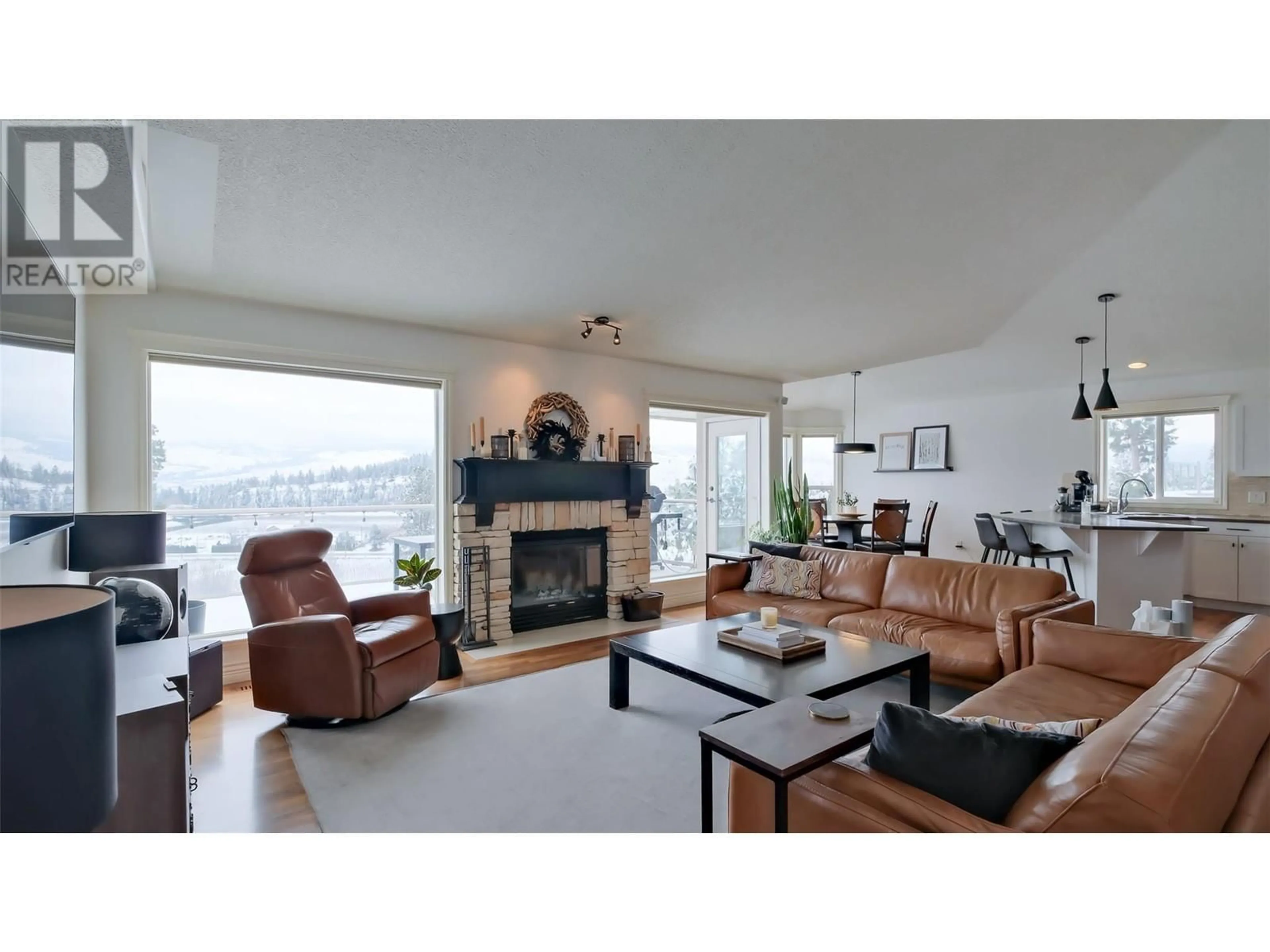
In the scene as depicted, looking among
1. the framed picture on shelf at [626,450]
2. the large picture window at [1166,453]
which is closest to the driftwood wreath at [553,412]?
the framed picture on shelf at [626,450]

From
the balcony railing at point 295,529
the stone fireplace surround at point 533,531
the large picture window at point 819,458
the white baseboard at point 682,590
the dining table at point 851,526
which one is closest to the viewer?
the balcony railing at point 295,529

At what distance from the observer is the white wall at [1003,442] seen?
5.86 m

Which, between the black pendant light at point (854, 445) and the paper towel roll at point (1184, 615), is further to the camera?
the black pendant light at point (854, 445)

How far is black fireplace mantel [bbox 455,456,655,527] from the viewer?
4582 mm

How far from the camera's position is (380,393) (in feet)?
14.7

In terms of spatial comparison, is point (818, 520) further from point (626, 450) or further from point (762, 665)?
point (762, 665)

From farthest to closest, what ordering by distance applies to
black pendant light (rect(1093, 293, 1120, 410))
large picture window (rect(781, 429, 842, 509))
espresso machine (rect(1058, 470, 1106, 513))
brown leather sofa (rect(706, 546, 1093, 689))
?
large picture window (rect(781, 429, 842, 509)) < espresso machine (rect(1058, 470, 1106, 513)) < black pendant light (rect(1093, 293, 1120, 410)) < brown leather sofa (rect(706, 546, 1093, 689))

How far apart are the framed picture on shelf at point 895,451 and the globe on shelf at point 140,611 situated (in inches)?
330

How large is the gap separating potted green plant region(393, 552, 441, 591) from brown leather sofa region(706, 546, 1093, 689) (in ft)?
6.58

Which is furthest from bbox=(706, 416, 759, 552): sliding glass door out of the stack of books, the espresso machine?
the stack of books

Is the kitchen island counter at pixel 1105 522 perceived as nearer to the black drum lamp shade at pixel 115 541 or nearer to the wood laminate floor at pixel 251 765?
the wood laminate floor at pixel 251 765

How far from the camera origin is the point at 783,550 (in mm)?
4758

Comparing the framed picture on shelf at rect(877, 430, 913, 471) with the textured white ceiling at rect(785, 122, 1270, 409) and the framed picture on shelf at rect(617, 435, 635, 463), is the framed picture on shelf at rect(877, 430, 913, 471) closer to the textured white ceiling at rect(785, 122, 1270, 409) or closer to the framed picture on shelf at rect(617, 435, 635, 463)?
the textured white ceiling at rect(785, 122, 1270, 409)

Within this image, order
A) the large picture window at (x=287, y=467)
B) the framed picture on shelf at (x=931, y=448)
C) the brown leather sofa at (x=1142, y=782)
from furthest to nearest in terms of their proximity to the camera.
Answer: the framed picture on shelf at (x=931, y=448), the large picture window at (x=287, y=467), the brown leather sofa at (x=1142, y=782)
